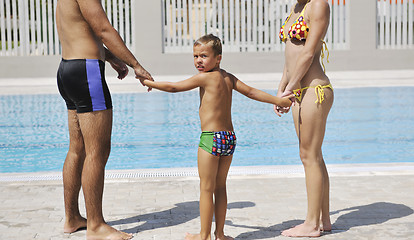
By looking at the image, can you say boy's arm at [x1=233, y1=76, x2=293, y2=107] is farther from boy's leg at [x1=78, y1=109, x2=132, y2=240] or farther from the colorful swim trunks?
boy's leg at [x1=78, y1=109, x2=132, y2=240]

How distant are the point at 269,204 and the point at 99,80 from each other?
1747 millimetres

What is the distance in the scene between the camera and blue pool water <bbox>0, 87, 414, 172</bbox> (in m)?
8.74

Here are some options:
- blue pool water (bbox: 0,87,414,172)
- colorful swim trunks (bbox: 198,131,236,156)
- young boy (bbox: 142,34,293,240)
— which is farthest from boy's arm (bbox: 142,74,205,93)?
blue pool water (bbox: 0,87,414,172)

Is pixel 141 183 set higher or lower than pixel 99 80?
lower

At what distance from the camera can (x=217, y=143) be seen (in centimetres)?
388

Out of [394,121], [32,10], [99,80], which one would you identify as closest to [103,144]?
[99,80]

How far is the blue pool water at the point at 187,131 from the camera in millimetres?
8742

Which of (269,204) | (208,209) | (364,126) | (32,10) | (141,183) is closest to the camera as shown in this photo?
(208,209)

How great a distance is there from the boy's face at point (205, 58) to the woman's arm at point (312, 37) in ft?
1.86

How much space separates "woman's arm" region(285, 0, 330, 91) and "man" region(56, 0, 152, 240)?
3.22 feet

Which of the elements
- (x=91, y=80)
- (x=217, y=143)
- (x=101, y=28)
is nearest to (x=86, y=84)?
(x=91, y=80)

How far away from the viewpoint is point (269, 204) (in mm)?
4957

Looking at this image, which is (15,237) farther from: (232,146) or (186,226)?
(232,146)

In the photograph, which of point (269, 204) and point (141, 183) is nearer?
point (269, 204)
